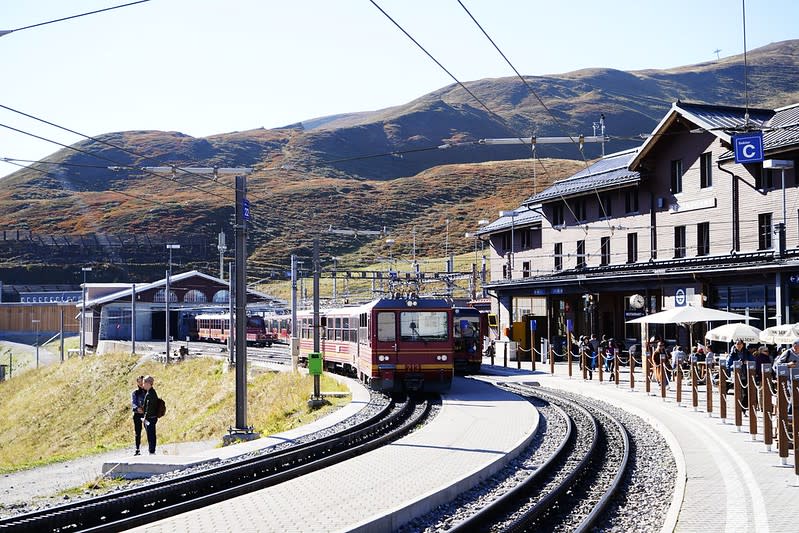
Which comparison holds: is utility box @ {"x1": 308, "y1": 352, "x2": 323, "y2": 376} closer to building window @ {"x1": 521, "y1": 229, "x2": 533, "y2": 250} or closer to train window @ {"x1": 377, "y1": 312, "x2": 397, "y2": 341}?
train window @ {"x1": 377, "y1": 312, "x2": 397, "y2": 341}

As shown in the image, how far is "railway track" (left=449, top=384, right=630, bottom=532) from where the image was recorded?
11398mm

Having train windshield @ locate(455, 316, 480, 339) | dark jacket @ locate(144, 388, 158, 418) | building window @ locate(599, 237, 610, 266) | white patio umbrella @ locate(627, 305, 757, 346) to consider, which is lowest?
dark jacket @ locate(144, 388, 158, 418)

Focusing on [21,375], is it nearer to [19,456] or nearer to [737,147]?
[19,456]

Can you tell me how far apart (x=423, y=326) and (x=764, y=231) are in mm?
14976

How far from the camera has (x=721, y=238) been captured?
36.8 m

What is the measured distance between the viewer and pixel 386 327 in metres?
27.8

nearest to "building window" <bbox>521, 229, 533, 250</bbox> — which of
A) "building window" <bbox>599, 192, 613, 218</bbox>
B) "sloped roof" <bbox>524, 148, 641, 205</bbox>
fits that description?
"sloped roof" <bbox>524, 148, 641, 205</bbox>

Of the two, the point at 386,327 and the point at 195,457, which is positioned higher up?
the point at 386,327

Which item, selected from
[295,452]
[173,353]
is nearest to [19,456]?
[173,353]

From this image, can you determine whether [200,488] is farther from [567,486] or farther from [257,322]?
[257,322]

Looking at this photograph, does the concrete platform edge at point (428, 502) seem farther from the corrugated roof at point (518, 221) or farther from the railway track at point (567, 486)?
the corrugated roof at point (518, 221)

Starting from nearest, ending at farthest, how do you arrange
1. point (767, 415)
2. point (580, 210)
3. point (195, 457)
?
point (767, 415) < point (195, 457) < point (580, 210)

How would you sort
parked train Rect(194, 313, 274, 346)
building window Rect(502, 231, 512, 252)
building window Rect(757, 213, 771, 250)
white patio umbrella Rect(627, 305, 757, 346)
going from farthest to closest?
1. parked train Rect(194, 313, 274, 346)
2. building window Rect(502, 231, 512, 252)
3. building window Rect(757, 213, 771, 250)
4. white patio umbrella Rect(627, 305, 757, 346)

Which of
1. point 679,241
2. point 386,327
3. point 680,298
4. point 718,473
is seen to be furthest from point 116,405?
point 718,473
